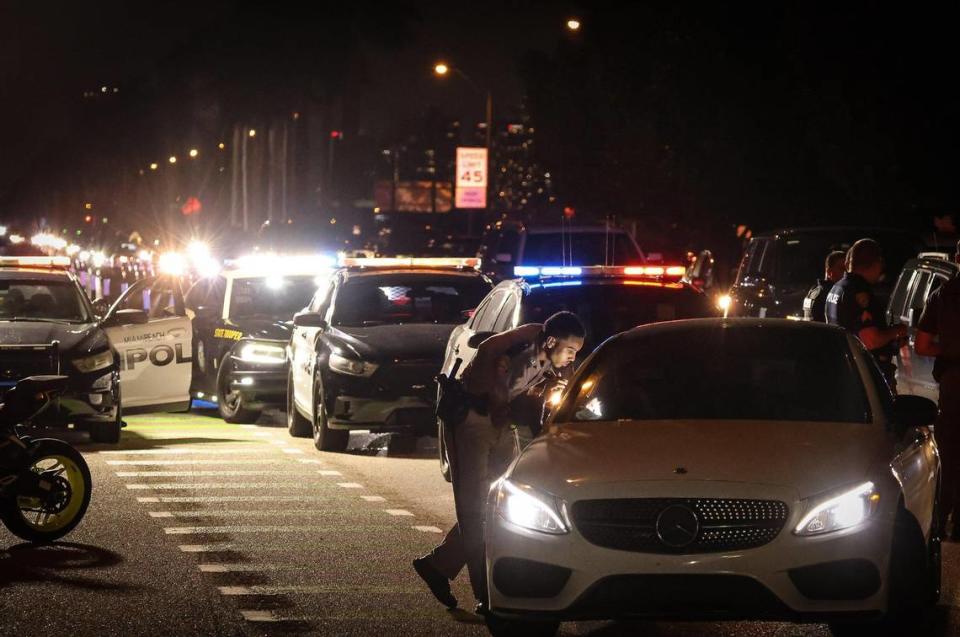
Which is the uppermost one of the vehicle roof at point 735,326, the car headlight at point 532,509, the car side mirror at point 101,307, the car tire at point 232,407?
the vehicle roof at point 735,326

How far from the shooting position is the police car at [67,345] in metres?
16.7

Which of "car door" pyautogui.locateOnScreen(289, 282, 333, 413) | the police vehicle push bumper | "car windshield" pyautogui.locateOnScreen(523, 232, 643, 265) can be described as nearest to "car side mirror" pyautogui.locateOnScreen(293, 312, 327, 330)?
"car door" pyautogui.locateOnScreen(289, 282, 333, 413)

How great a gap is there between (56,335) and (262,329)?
11.3ft

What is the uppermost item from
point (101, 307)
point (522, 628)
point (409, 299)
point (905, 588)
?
point (409, 299)

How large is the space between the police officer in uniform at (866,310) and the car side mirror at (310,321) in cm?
566

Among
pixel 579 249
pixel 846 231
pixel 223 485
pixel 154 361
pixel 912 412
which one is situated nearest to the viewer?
pixel 912 412

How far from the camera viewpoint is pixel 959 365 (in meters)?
11.4

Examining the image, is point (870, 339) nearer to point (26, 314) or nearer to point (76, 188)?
point (26, 314)

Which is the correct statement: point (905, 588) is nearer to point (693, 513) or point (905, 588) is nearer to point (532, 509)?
point (693, 513)

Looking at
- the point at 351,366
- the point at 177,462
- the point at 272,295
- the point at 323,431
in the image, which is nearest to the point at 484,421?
the point at 177,462

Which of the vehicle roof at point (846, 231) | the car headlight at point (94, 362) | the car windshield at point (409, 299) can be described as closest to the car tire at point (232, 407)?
the car windshield at point (409, 299)

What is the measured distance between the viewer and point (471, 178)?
6344cm

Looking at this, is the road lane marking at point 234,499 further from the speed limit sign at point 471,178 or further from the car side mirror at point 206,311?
the speed limit sign at point 471,178

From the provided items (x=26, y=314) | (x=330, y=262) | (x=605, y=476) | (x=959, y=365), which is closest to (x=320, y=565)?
(x=605, y=476)
